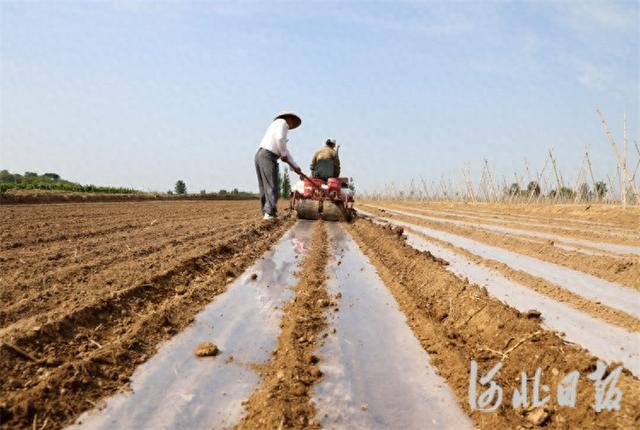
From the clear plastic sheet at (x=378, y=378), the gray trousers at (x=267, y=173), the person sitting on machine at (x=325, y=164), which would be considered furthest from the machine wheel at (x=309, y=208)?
the clear plastic sheet at (x=378, y=378)

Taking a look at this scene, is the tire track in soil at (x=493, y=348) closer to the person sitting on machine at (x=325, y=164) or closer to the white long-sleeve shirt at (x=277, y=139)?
the white long-sleeve shirt at (x=277, y=139)

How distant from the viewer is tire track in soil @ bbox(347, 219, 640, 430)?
1.99 metres

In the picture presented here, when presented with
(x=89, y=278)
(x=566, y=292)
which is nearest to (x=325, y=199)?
(x=566, y=292)

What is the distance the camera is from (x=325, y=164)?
1112 centimetres

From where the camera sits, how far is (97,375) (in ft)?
7.16

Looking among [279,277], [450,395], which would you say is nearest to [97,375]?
[450,395]

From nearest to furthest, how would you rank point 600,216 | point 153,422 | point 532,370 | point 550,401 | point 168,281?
point 153,422
point 550,401
point 532,370
point 168,281
point 600,216

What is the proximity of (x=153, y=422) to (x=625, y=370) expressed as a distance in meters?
2.09

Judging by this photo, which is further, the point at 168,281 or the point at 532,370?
the point at 168,281

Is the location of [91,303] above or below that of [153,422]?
above

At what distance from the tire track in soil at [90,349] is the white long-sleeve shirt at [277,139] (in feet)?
18.8

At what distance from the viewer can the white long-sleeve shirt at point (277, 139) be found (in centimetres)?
952

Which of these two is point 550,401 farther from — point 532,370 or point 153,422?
point 153,422

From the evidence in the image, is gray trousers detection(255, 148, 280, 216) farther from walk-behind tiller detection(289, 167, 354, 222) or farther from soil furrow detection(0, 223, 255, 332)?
soil furrow detection(0, 223, 255, 332)
